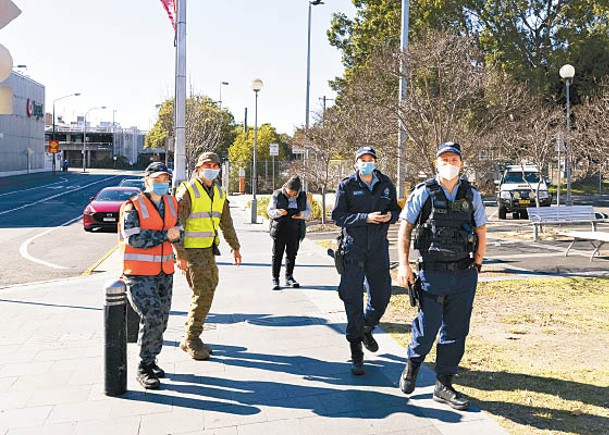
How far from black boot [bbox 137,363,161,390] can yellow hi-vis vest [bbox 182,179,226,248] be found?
3.91 feet

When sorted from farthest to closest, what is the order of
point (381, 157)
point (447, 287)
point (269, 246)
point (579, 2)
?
point (579, 2), point (381, 157), point (269, 246), point (447, 287)

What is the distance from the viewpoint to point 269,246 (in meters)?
14.8

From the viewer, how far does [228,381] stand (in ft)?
17.3

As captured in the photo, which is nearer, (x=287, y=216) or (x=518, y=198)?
(x=287, y=216)

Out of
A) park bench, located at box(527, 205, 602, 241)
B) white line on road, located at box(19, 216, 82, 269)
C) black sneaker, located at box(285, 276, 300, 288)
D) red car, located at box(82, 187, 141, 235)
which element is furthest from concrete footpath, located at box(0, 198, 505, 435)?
red car, located at box(82, 187, 141, 235)

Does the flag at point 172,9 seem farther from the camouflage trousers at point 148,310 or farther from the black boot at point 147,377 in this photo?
the black boot at point 147,377

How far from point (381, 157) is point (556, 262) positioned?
6.83 m

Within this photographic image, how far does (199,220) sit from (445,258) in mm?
2389

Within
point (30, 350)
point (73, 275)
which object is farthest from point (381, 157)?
point (30, 350)

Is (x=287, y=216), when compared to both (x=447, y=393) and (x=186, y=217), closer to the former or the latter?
(x=186, y=217)

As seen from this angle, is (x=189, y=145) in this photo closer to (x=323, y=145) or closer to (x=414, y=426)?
(x=323, y=145)

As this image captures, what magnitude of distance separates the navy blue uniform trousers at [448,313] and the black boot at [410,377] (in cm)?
14

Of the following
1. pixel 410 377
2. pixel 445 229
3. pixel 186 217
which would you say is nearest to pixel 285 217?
pixel 186 217

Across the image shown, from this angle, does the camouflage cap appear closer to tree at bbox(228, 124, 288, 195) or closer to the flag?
the flag
